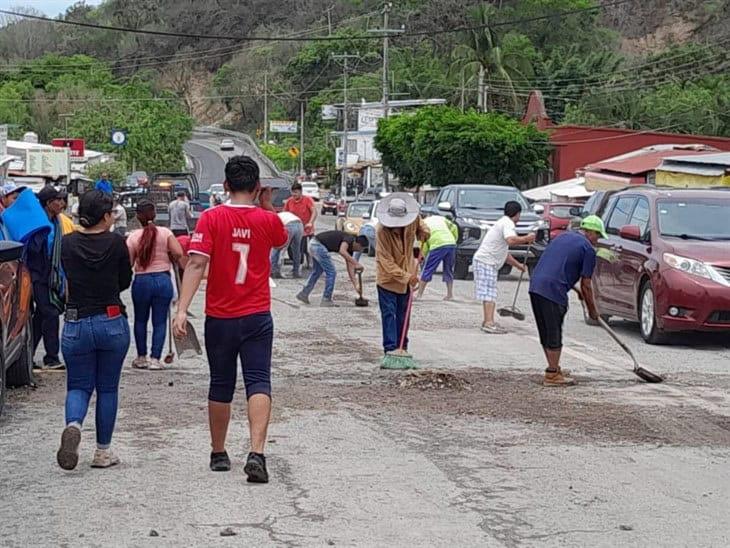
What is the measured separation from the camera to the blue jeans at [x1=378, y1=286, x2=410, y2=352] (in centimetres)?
1290

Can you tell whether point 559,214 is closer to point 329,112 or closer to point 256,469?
point 256,469

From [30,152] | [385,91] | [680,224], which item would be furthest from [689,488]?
[385,91]

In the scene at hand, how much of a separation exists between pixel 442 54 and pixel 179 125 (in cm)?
2250

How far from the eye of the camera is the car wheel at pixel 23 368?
11250mm

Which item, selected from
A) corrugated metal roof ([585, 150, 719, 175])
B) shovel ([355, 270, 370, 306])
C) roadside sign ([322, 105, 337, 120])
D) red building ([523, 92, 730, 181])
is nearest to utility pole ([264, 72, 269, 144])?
roadside sign ([322, 105, 337, 120])

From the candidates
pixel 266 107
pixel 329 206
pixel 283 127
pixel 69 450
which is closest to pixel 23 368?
pixel 69 450

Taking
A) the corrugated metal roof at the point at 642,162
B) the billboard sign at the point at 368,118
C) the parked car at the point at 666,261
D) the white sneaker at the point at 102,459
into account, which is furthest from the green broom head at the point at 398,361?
the billboard sign at the point at 368,118

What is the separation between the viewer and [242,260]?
7.84 meters

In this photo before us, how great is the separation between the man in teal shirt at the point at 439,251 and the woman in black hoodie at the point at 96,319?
12.7m

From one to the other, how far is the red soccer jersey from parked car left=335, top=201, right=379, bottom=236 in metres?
20.4

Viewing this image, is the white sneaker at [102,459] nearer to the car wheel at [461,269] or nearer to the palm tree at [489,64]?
the car wheel at [461,269]

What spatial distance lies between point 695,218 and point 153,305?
7.00 meters

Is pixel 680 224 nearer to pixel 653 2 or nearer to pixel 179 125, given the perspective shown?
pixel 179 125

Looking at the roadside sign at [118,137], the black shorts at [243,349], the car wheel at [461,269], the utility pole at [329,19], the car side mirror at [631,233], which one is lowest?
the car wheel at [461,269]
